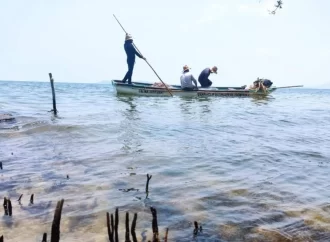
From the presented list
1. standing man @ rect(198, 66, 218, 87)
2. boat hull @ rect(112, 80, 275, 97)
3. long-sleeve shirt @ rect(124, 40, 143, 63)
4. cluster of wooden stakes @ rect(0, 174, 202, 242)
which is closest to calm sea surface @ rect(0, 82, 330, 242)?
cluster of wooden stakes @ rect(0, 174, 202, 242)

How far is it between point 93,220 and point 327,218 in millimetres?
2982

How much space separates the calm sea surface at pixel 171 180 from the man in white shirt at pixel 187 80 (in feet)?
42.9

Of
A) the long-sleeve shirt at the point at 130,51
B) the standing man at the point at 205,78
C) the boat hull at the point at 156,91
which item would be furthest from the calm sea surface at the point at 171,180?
the standing man at the point at 205,78

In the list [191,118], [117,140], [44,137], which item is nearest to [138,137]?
[117,140]

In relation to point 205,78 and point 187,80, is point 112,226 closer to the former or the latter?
point 187,80

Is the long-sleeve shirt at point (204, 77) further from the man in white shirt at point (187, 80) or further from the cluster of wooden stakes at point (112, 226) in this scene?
the cluster of wooden stakes at point (112, 226)

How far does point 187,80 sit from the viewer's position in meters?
24.4

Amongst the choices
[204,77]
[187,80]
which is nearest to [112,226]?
[187,80]

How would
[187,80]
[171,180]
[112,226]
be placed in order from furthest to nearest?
[187,80]
[171,180]
[112,226]

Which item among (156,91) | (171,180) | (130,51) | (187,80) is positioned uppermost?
(130,51)

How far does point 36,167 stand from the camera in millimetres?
6656

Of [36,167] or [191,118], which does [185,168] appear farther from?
[191,118]

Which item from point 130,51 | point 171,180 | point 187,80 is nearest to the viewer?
point 171,180

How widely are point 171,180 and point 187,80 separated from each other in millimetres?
18847
